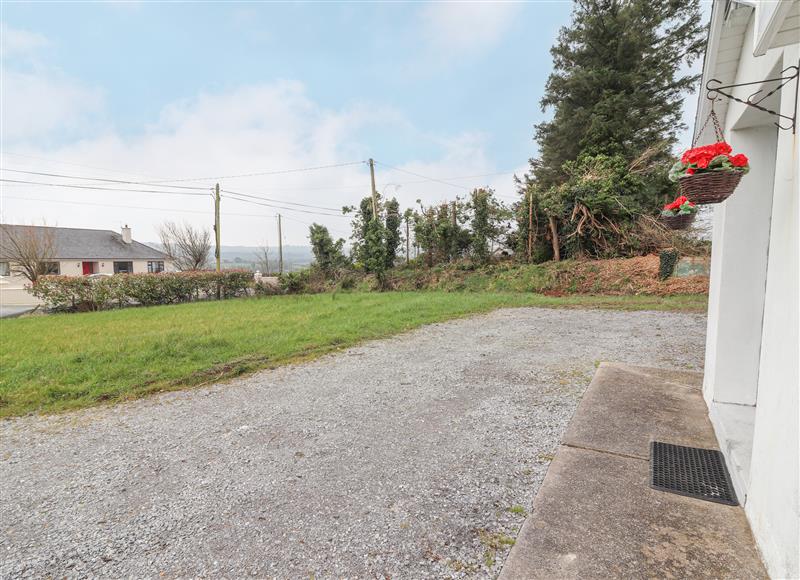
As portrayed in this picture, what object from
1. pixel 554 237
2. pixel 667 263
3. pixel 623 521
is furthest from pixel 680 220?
pixel 554 237

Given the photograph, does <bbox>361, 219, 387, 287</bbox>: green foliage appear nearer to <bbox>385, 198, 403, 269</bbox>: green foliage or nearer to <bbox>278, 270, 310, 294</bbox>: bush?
<bbox>385, 198, 403, 269</bbox>: green foliage

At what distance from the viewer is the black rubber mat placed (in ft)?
6.41

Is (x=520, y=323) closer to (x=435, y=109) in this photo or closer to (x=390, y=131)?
(x=435, y=109)

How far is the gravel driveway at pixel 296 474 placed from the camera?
165cm

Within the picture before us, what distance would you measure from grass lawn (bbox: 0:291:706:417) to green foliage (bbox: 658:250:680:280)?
89 centimetres

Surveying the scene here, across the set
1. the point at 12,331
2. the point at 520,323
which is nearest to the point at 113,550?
the point at 520,323

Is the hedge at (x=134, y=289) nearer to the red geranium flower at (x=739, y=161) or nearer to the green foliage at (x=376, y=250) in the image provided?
the green foliage at (x=376, y=250)

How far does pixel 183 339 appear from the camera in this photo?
585 cm

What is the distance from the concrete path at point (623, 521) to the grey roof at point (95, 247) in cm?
3007

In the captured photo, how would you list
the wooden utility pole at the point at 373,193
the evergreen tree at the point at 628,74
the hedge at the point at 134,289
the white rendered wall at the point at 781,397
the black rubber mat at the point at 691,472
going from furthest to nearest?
the evergreen tree at the point at 628,74 → the wooden utility pole at the point at 373,193 → the hedge at the point at 134,289 → the black rubber mat at the point at 691,472 → the white rendered wall at the point at 781,397

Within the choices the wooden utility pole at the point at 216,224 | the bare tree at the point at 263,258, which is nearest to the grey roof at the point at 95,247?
the bare tree at the point at 263,258

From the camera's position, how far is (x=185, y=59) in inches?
377

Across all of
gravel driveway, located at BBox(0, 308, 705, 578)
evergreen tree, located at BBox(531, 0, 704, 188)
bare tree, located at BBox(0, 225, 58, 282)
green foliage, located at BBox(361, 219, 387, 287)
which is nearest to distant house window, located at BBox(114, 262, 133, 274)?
bare tree, located at BBox(0, 225, 58, 282)

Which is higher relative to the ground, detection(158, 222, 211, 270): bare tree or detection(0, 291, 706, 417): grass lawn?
detection(158, 222, 211, 270): bare tree
